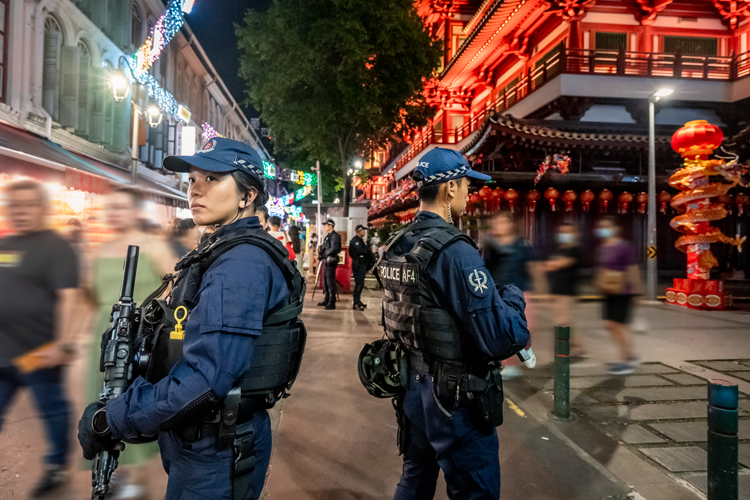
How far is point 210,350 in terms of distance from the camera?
132 centimetres

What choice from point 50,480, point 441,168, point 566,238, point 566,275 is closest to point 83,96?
point 50,480

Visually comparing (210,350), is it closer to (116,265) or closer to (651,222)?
(116,265)

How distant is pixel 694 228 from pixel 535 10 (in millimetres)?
11151

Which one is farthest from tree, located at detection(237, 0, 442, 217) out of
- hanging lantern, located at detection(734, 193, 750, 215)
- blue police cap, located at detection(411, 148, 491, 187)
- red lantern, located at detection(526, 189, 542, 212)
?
blue police cap, located at detection(411, 148, 491, 187)


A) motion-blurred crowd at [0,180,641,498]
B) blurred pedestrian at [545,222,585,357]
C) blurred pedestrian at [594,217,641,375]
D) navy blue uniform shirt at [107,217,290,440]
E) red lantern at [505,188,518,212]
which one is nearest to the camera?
navy blue uniform shirt at [107,217,290,440]

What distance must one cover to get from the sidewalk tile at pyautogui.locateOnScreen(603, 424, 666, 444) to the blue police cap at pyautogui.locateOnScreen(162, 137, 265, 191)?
3715mm

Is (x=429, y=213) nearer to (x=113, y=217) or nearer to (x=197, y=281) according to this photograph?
(x=197, y=281)

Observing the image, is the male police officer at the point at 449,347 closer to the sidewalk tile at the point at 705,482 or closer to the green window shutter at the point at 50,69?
the sidewalk tile at the point at 705,482

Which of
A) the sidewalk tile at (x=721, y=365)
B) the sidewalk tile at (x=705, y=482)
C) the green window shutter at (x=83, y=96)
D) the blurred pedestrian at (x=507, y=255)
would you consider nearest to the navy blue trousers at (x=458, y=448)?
the sidewalk tile at (x=705, y=482)

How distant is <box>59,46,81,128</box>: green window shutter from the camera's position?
39.0 feet

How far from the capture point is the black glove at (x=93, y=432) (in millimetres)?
1346

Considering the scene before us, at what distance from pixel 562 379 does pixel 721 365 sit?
11.3 feet

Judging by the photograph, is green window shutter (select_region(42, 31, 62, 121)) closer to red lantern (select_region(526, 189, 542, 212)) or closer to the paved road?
the paved road

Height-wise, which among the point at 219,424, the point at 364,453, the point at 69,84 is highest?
the point at 69,84
